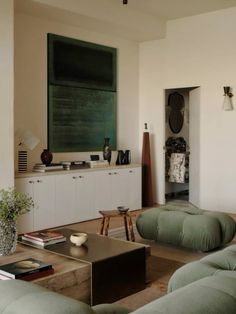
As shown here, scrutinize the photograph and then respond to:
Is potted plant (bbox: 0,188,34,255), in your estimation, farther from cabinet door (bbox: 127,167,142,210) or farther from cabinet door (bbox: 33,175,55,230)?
cabinet door (bbox: 127,167,142,210)

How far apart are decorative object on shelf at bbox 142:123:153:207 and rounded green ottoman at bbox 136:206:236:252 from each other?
7.80 ft

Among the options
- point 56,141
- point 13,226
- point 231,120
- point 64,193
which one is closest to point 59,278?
point 13,226

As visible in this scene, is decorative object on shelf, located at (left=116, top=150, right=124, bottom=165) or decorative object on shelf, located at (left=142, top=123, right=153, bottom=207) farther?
decorative object on shelf, located at (left=142, top=123, right=153, bottom=207)

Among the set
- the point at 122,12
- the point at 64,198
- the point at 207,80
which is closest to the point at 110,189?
the point at 64,198

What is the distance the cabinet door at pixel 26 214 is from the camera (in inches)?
199

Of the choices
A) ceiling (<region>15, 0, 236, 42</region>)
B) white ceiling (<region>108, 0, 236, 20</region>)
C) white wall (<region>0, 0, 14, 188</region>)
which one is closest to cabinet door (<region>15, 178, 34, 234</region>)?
white wall (<region>0, 0, 14, 188</region>)

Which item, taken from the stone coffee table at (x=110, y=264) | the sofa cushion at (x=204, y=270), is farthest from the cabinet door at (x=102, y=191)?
the sofa cushion at (x=204, y=270)

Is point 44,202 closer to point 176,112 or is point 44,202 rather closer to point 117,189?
point 117,189

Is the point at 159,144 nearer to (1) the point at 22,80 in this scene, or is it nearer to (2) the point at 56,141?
(2) the point at 56,141

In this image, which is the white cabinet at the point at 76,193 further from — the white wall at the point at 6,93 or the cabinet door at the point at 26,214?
the white wall at the point at 6,93

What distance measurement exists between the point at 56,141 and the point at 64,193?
91 centimetres

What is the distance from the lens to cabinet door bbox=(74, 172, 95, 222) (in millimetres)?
5750

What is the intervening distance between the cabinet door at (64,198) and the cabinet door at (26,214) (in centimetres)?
39

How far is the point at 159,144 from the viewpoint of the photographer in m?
7.27
